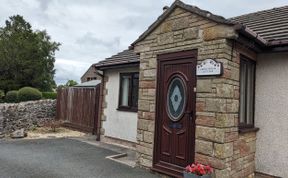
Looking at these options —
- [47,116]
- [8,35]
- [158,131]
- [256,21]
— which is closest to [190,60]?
[158,131]

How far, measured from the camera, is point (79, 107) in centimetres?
1446

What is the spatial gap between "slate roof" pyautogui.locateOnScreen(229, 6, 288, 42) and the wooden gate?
7.59 meters

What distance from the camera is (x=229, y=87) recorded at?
5750 mm

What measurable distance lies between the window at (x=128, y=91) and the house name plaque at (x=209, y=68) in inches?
178

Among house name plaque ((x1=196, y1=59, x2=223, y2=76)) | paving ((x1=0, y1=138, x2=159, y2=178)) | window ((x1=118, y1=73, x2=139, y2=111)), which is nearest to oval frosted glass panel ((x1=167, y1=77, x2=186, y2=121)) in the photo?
house name plaque ((x1=196, y1=59, x2=223, y2=76))

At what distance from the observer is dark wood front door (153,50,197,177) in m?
6.30

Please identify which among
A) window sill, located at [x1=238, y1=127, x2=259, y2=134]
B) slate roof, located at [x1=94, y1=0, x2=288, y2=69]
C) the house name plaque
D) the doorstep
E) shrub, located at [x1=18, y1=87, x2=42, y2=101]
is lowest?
the doorstep

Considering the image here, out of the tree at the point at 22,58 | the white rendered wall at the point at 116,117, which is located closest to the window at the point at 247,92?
the white rendered wall at the point at 116,117

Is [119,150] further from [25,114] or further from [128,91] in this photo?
[25,114]

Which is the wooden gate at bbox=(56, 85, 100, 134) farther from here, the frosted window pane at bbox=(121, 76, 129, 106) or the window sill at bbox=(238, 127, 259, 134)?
the window sill at bbox=(238, 127, 259, 134)

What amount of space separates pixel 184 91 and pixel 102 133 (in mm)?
6203

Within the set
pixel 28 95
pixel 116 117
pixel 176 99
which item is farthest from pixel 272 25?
pixel 28 95

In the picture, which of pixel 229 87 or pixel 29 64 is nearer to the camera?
pixel 229 87

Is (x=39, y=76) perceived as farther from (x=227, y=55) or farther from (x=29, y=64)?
(x=227, y=55)
